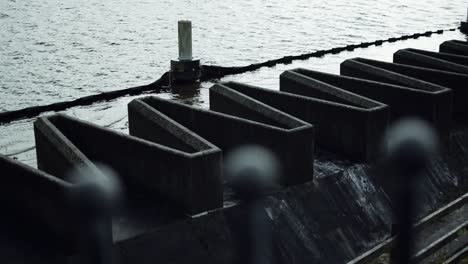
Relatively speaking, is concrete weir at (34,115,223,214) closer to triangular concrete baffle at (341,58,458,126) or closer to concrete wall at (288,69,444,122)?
concrete wall at (288,69,444,122)

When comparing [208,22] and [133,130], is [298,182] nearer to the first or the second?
[133,130]

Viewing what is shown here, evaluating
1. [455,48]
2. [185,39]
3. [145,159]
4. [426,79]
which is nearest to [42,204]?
[145,159]

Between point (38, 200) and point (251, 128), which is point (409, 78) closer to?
point (251, 128)

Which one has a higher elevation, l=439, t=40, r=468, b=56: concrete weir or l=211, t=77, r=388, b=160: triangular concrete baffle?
l=439, t=40, r=468, b=56: concrete weir

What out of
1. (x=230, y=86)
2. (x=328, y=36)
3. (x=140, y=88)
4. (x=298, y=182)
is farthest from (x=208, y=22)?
(x=298, y=182)

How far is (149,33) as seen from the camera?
1463 inches

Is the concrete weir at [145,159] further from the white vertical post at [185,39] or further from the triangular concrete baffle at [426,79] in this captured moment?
the white vertical post at [185,39]

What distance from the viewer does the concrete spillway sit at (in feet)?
28.4

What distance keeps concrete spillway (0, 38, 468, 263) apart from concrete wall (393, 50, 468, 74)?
3.61 ft

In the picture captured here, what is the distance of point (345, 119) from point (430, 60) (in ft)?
17.0

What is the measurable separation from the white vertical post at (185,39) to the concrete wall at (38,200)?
368 inches

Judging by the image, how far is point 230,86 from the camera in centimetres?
1331

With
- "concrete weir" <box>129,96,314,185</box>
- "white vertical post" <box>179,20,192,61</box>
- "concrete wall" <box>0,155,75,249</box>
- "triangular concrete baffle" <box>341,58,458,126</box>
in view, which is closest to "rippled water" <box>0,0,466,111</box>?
"white vertical post" <box>179,20,192,61</box>

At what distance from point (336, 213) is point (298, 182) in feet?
2.62
